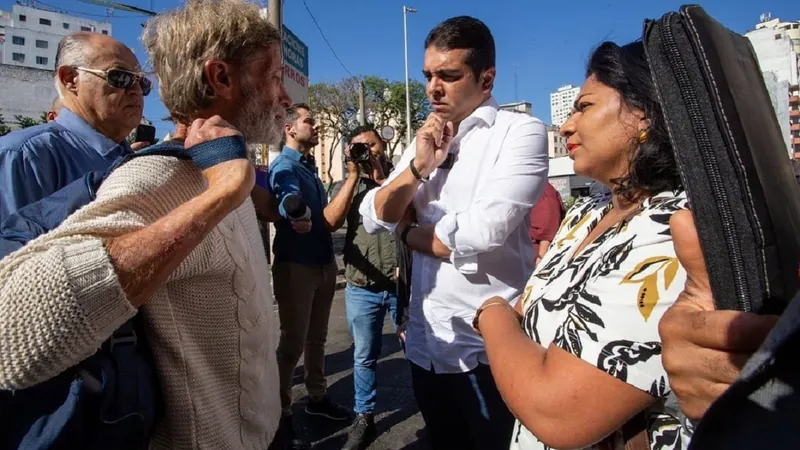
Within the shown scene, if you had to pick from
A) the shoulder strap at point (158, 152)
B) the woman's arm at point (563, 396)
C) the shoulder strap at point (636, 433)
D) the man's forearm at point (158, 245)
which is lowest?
the shoulder strap at point (636, 433)

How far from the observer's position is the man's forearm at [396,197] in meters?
1.91

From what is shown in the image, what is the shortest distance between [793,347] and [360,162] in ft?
11.3

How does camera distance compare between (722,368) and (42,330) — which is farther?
(42,330)

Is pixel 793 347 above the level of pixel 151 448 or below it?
above

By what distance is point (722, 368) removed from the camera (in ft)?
2.02

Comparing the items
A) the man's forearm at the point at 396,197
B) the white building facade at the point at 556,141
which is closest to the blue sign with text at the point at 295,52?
the white building facade at the point at 556,141

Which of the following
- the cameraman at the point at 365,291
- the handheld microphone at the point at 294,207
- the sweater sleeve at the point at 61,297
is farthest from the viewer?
the cameraman at the point at 365,291

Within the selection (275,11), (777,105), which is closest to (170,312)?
(777,105)

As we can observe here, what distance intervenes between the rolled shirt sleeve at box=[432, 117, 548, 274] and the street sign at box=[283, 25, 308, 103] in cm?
502

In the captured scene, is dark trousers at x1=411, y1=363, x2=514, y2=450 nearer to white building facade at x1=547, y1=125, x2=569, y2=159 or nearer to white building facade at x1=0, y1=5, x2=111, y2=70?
white building facade at x1=547, y1=125, x2=569, y2=159

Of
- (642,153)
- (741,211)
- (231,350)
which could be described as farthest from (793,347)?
(231,350)

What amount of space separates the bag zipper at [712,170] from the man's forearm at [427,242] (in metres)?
1.18

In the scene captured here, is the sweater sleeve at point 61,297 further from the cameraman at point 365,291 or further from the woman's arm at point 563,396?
the cameraman at point 365,291

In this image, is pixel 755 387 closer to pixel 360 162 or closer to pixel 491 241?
pixel 491 241
